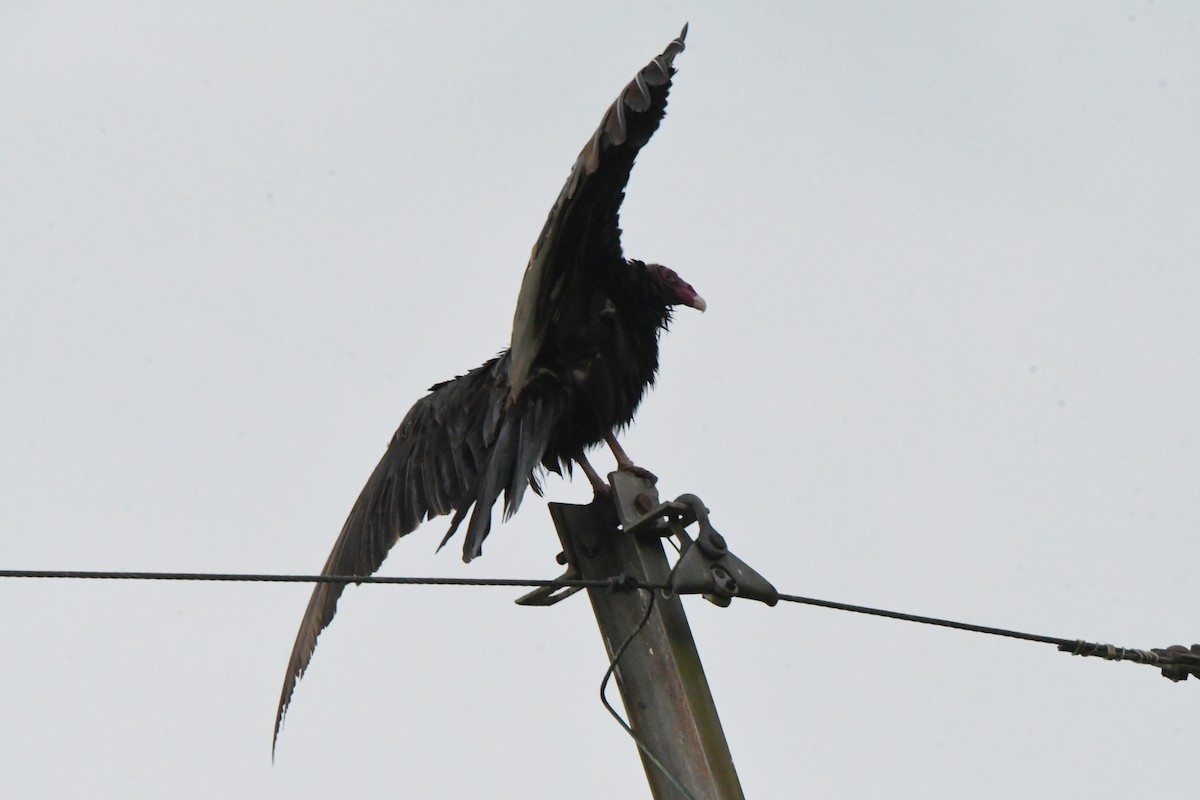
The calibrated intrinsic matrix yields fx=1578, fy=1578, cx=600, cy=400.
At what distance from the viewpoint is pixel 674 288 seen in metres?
4.78

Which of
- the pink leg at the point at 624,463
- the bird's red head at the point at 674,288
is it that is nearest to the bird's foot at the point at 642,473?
the pink leg at the point at 624,463

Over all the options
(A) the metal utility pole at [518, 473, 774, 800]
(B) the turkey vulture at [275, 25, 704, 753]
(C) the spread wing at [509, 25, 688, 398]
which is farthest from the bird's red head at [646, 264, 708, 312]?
(A) the metal utility pole at [518, 473, 774, 800]

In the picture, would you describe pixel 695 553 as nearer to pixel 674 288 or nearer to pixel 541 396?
pixel 541 396

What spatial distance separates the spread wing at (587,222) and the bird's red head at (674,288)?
382 mm

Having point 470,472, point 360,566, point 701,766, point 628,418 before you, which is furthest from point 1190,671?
point 360,566

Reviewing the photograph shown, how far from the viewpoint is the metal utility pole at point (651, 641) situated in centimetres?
297

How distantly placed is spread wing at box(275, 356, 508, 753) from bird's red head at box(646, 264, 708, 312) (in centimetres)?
59

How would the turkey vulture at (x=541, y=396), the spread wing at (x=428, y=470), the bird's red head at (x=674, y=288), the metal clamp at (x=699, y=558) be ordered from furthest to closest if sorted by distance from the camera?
the bird's red head at (x=674, y=288), the spread wing at (x=428, y=470), the turkey vulture at (x=541, y=396), the metal clamp at (x=699, y=558)

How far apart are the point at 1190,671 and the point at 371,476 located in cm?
229

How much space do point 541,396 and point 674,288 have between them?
78 centimetres

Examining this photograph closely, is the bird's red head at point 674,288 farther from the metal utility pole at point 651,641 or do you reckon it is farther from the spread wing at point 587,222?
the metal utility pole at point 651,641

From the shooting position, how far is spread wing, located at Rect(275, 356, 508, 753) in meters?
4.29

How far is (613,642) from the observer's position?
3146 mm

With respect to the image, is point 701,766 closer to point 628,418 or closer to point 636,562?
point 636,562
